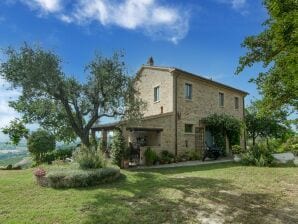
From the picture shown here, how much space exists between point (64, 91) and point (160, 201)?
8.18 metres

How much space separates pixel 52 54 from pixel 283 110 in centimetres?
1078

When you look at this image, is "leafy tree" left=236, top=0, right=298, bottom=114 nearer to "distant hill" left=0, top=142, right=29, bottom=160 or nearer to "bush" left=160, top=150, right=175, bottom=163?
"bush" left=160, top=150, right=175, bottom=163

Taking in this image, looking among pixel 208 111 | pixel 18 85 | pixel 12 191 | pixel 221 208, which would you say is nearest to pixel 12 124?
pixel 18 85

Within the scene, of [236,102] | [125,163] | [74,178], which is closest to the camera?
[74,178]

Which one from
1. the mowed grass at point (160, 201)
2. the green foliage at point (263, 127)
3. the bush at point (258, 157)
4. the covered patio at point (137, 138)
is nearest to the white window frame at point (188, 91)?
the covered patio at point (137, 138)

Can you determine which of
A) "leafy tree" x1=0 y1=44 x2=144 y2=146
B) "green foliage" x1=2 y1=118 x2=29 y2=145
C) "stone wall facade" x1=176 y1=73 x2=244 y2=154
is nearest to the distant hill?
"green foliage" x1=2 y1=118 x2=29 y2=145

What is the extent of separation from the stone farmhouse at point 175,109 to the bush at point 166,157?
38 cm

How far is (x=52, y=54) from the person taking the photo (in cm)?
1367

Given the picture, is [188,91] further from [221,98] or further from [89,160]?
[89,160]

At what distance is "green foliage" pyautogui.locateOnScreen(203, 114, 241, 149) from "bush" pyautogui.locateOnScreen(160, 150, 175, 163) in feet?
17.7

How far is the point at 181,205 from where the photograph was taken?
820 cm

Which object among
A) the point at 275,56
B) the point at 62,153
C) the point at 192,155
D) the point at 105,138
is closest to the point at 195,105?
the point at 192,155

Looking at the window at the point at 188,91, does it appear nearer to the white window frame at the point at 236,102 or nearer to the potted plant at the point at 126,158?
the white window frame at the point at 236,102

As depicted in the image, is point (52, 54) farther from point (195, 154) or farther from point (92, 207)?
point (195, 154)
